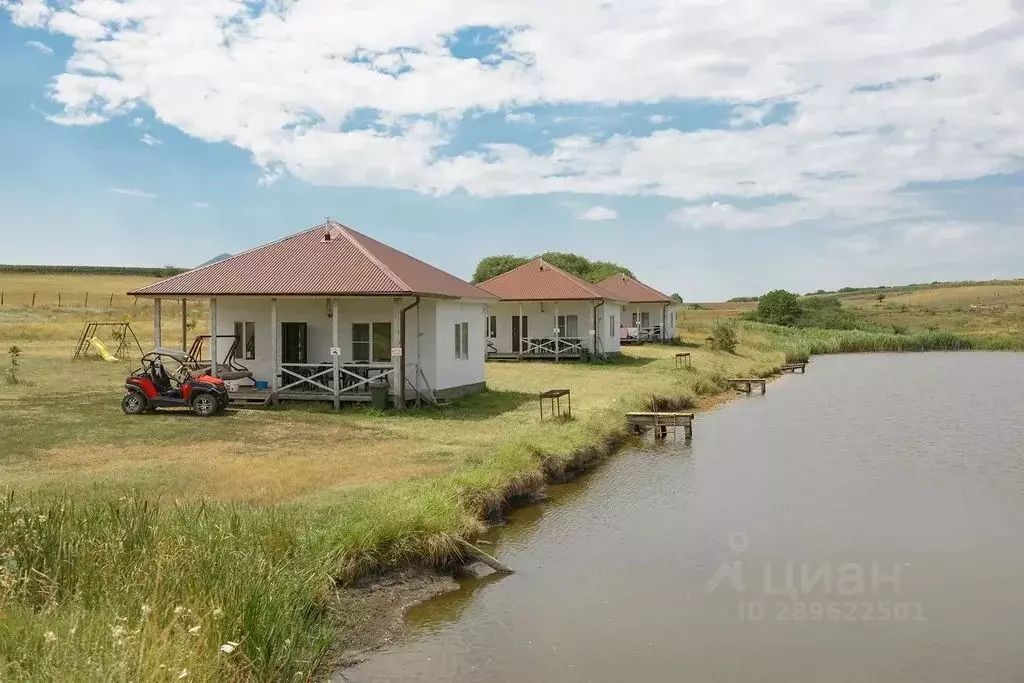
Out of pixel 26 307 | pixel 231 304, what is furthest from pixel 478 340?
pixel 26 307

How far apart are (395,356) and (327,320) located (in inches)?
108

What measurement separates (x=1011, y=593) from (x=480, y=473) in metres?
7.12

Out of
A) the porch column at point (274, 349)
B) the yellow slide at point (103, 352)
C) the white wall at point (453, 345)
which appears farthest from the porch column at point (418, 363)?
the yellow slide at point (103, 352)

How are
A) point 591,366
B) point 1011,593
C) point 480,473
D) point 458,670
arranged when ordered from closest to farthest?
point 458,670, point 1011,593, point 480,473, point 591,366

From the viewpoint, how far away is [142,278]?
106 m

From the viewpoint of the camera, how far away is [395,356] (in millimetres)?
21750

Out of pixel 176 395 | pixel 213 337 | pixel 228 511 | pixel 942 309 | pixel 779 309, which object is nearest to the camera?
pixel 228 511

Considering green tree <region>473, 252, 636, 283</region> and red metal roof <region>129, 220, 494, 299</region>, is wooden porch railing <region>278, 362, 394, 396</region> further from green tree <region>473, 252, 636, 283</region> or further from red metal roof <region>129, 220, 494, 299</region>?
green tree <region>473, 252, 636, 283</region>

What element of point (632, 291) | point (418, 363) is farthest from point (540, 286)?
point (418, 363)

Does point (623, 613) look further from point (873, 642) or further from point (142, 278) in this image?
point (142, 278)

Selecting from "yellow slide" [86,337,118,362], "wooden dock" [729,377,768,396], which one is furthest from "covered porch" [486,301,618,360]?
"yellow slide" [86,337,118,362]

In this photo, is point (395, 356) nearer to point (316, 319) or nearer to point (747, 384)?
point (316, 319)

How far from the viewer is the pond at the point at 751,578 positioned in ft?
27.8

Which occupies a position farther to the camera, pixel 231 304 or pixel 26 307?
pixel 26 307
